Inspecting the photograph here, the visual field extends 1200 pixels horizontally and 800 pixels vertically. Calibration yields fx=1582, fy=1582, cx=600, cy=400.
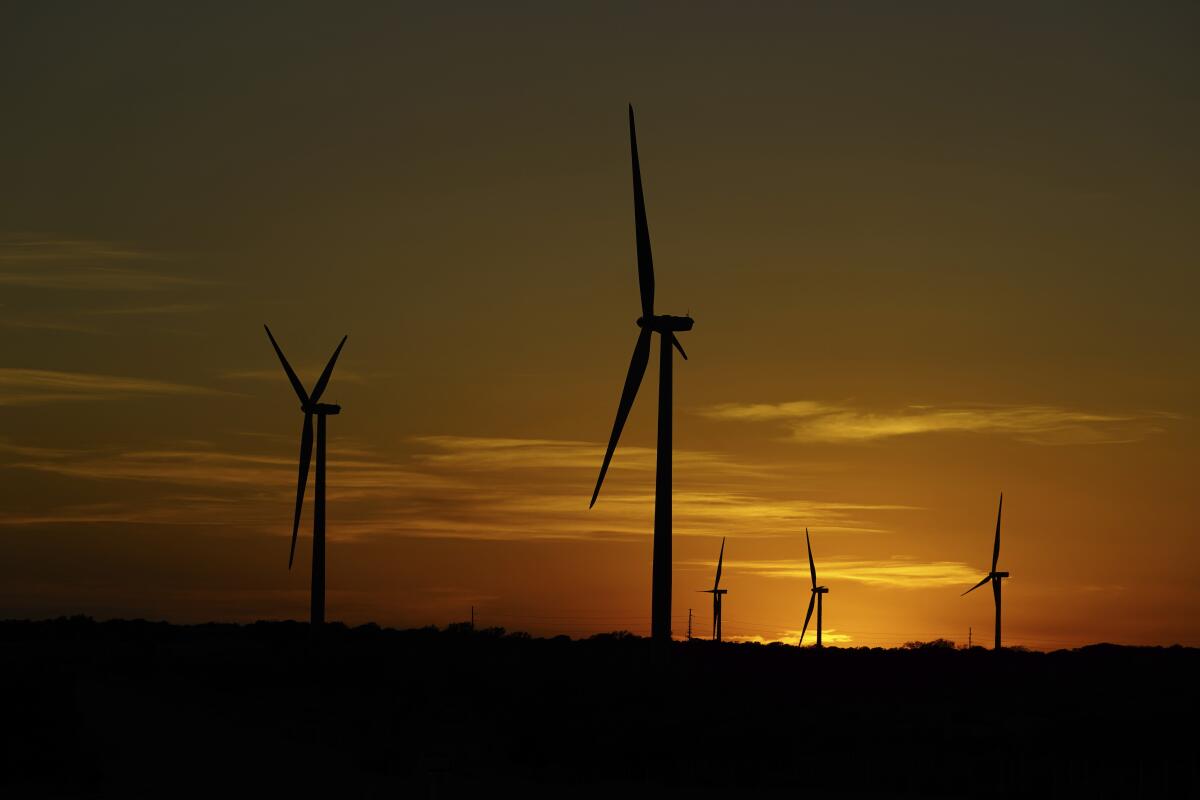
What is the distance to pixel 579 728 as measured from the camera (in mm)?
56875

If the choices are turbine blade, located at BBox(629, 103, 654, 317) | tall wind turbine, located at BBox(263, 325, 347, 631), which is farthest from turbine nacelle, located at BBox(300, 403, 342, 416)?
turbine blade, located at BBox(629, 103, 654, 317)

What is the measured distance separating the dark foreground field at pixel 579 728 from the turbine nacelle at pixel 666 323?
13.5m

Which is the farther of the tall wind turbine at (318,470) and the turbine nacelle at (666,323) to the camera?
the tall wind turbine at (318,470)

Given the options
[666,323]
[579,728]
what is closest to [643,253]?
[666,323]

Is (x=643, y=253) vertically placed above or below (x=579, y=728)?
above

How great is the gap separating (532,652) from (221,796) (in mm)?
61100

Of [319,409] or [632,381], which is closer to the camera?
[632,381]

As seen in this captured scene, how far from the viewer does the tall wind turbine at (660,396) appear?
61188 millimetres

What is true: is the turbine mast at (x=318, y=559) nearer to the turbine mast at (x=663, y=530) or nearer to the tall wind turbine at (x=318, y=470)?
the tall wind turbine at (x=318, y=470)

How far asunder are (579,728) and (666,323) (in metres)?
18.1

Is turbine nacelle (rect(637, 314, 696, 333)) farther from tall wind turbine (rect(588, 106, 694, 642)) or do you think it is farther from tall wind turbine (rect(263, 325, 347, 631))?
tall wind turbine (rect(263, 325, 347, 631))

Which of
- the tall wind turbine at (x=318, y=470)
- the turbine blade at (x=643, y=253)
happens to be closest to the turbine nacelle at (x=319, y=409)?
the tall wind turbine at (x=318, y=470)

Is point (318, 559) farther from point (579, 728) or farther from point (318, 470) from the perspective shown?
point (579, 728)

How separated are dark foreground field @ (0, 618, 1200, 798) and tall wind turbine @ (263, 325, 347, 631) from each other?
3.59m
